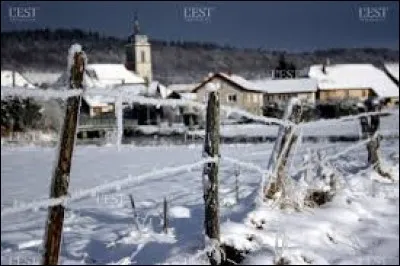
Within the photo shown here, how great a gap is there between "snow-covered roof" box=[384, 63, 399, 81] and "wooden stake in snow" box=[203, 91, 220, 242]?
63.9m

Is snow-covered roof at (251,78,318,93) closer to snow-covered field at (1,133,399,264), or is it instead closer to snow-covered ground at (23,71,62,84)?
snow-covered ground at (23,71,62,84)

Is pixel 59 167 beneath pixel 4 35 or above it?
beneath

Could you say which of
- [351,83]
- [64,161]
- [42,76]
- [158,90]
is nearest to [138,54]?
[42,76]

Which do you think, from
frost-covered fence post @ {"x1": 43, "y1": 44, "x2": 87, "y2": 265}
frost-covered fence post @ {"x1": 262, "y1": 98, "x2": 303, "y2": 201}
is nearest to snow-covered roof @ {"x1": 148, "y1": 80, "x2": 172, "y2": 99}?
frost-covered fence post @ {"x1": 262, "y1": 98, "x2": 303, "y2": 201}

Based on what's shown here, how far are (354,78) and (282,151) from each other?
189 ft

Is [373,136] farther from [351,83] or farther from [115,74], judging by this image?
[115,74]

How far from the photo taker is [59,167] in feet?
9.93

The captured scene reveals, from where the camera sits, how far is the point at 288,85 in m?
57.5

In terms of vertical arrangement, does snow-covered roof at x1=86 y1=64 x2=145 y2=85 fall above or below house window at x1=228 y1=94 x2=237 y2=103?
above

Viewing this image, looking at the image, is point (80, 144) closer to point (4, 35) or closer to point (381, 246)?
point (381, 246)

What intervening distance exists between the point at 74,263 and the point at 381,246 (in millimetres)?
3158

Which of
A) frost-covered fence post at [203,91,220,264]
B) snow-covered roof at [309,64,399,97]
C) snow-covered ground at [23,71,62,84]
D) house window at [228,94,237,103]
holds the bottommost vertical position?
frost-covered fence post at [203,91,220,264]

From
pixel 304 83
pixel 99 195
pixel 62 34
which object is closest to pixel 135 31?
pixel 62 34

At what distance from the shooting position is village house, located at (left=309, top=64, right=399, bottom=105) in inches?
2350
